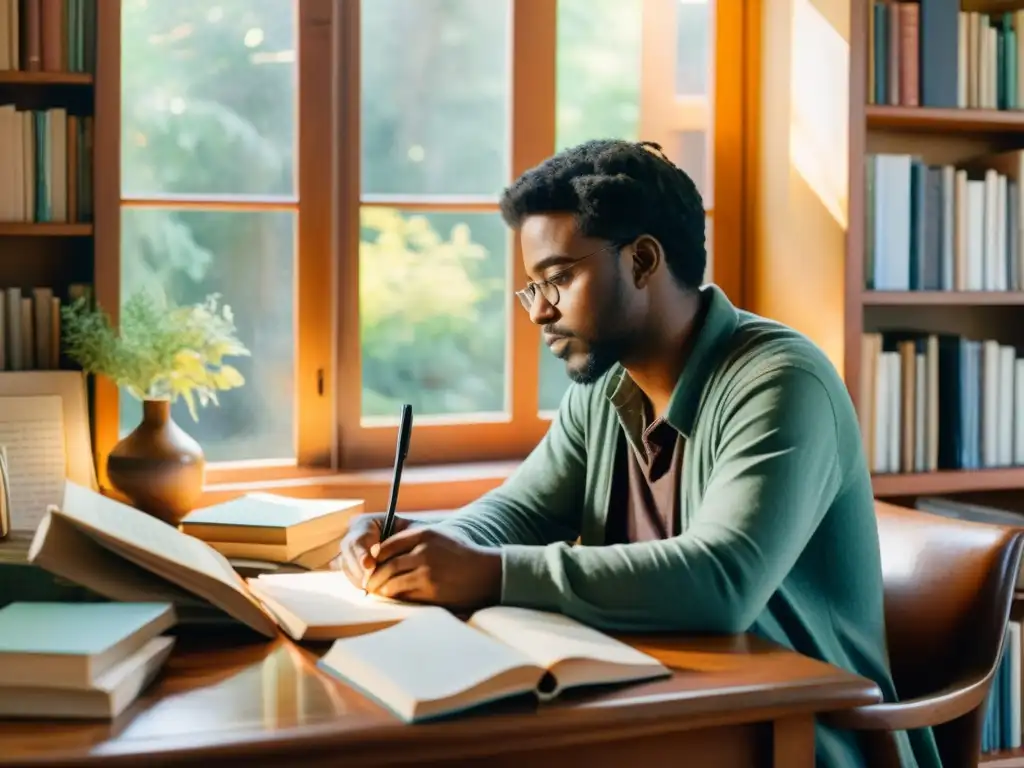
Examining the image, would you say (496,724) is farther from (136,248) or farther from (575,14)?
(575,14)

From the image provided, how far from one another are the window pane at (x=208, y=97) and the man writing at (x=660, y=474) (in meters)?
1.03

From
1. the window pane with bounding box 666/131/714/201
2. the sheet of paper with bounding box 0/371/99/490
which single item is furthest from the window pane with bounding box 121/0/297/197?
the window pane with bounding box 666/131/714/201

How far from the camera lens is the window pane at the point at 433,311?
2760mm

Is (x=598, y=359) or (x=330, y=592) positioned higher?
(x=598, y=359)

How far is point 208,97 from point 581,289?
1.25 metres


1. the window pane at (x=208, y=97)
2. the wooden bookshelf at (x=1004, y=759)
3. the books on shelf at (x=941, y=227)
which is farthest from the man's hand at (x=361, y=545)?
the wooden bookshelf at (x=1004, y=759)

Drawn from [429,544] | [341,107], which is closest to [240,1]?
[341,107]

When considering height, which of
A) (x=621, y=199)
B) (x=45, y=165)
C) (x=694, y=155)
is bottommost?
(x=621, y=199)

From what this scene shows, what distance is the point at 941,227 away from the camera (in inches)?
110

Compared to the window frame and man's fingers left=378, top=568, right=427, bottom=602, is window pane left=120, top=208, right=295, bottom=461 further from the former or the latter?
man's fingers left=378, top=568, right=427, bottom=602

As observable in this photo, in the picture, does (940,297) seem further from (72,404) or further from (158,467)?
(72,404)

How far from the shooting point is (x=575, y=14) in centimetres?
286

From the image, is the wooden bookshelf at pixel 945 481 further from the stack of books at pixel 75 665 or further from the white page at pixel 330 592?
the stack of books at pixel 75 665

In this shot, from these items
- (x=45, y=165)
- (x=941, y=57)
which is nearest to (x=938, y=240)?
(x=941, y=57)
